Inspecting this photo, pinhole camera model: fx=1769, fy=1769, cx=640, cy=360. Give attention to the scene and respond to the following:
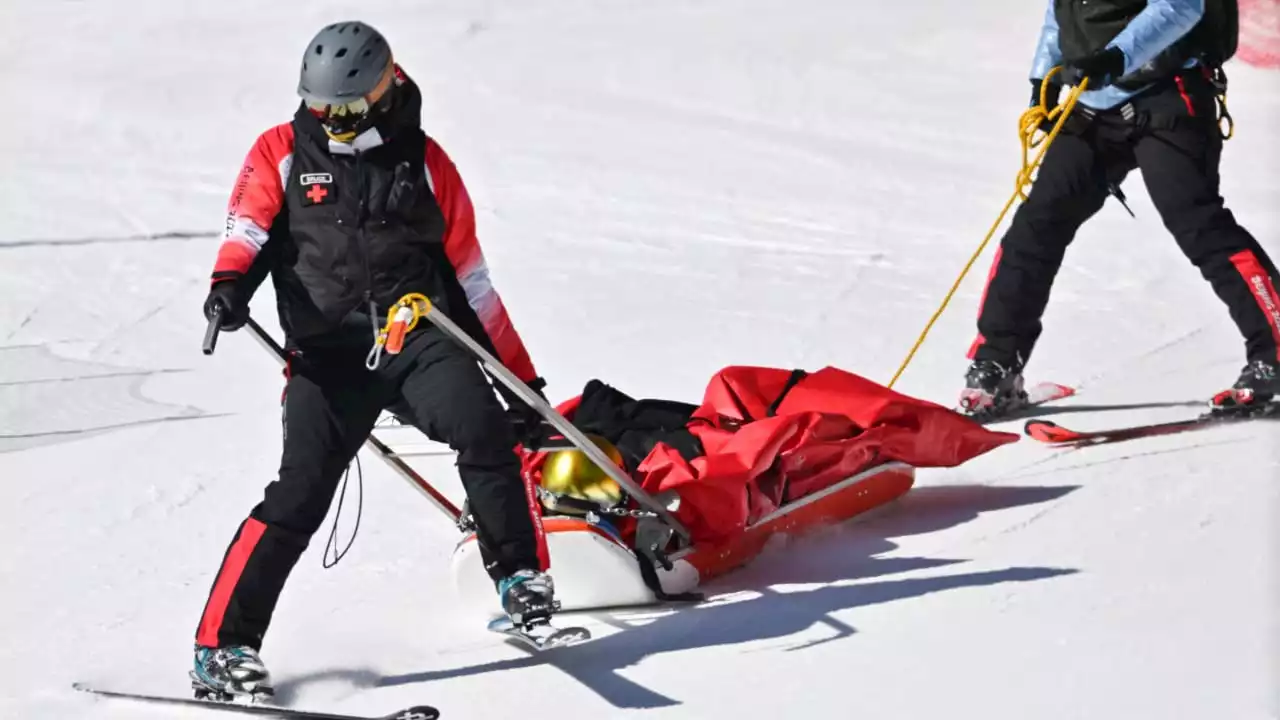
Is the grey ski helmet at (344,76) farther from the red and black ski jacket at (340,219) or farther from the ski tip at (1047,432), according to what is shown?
the ski tip at (1047,432)

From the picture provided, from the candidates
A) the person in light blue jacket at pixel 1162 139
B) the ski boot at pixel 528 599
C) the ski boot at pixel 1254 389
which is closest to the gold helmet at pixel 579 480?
the ski boot at pixel 528 599

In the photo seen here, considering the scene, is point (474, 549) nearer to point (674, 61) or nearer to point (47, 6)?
point (674, 61)

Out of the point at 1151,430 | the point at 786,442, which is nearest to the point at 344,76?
the point at 786,442

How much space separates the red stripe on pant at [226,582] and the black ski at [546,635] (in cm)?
61

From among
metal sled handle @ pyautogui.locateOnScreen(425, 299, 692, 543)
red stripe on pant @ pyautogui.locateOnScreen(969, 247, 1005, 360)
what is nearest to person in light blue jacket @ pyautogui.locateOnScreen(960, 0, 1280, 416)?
red stripe on pant @ pyautogui.locateOnScreen(969, 247, 1005, 360)

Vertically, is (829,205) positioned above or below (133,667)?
above

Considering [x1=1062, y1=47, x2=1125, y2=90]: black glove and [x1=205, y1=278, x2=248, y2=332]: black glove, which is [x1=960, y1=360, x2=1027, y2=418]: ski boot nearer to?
[x1=1062, y1=47, x2=1125, y2=90]: black glove

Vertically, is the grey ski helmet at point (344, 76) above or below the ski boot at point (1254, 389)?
above

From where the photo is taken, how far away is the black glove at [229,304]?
13.1 feet

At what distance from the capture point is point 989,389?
6.06 metres

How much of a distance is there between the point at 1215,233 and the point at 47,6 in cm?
992

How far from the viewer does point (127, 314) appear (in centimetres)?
799

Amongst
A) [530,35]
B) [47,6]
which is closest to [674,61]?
[530,35]

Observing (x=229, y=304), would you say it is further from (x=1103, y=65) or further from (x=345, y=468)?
(x=1103, y=65)
